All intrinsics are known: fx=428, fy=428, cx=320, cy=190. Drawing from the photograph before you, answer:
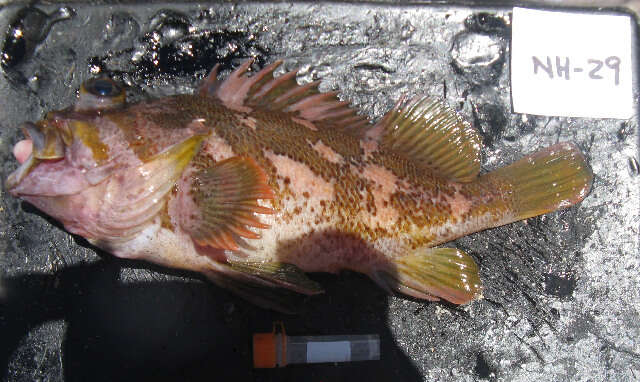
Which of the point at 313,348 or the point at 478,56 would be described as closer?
the point at 313,348

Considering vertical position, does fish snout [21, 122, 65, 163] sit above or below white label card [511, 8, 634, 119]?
below

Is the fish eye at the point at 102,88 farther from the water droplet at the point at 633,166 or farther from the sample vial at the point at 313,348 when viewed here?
the water droplet at the point at 633,166

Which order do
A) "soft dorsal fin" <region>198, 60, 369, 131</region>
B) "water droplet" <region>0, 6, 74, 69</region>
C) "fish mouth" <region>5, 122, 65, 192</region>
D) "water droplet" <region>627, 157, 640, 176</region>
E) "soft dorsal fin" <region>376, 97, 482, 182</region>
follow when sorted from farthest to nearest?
1. "water droplet" <region>627, 157, 640, 176</region>
2. "water droplet" <region>0, 6, 74, 69</region>
3. "soft dorsal fin" <region>376, 97, 482, 182</region>
4. "soft dorsal fin" <region>198, 60, 369, 131</region>
5. "fish mouth" <region>5, 122, 65, 192</region>

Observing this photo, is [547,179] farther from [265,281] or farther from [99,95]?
[99,95]

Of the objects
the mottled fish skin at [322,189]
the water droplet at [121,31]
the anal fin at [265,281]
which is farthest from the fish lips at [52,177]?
the water droplet at [121,31]

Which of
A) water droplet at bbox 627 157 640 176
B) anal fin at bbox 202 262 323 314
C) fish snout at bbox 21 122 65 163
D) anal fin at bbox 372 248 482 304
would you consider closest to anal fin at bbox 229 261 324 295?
anal fin at bbox 202 262 323 314

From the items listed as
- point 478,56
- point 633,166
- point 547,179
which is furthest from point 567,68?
point 547,179

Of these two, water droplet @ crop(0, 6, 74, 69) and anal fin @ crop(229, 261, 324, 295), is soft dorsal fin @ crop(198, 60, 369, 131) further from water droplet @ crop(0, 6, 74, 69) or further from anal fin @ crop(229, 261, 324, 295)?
water droplet @ crop(0, 6, 74, 69)
